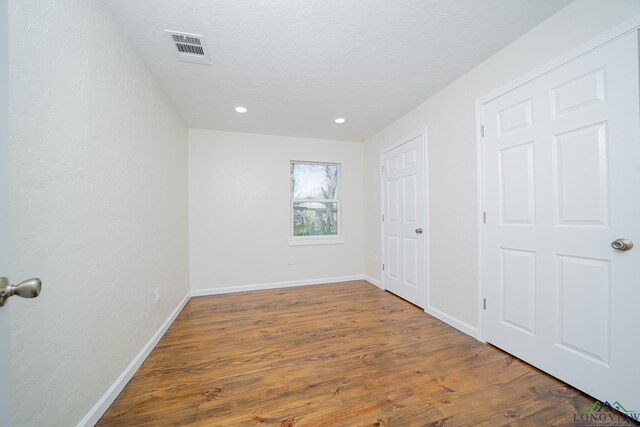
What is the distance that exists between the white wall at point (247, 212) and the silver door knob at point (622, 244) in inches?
118

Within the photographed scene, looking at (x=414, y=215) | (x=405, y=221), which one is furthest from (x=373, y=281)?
(x=414, y=215)

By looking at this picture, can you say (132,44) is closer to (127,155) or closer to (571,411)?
(127,155)

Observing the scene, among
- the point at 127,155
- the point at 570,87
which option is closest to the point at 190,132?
the point at 127,155

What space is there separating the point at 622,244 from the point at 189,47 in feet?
10.1

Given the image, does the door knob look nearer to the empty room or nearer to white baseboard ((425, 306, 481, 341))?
the empty room

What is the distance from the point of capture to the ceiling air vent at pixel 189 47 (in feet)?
5.34

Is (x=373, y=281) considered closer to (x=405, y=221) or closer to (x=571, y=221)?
(x=405, y=221)

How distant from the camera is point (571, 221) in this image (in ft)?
4.78

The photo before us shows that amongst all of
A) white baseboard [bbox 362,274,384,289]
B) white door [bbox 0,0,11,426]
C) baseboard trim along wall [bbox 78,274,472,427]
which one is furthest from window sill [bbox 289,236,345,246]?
white door [bbox 0,0,11,426]

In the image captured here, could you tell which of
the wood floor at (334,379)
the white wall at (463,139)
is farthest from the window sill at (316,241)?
the white wall at (463,139)

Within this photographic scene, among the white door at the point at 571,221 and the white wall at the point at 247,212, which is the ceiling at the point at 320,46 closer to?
the white door at the point at 571,221

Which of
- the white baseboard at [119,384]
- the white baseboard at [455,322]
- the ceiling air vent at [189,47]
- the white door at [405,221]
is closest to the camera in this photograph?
the white baseboard at [119,384]

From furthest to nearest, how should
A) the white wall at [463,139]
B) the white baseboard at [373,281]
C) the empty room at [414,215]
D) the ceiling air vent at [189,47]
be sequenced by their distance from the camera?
the white baseboard at [373,281], the ceiling air vent at [189,47], the white wall at [463,139], the empty room at [414,215]

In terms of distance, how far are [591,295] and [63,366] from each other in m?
2.88
